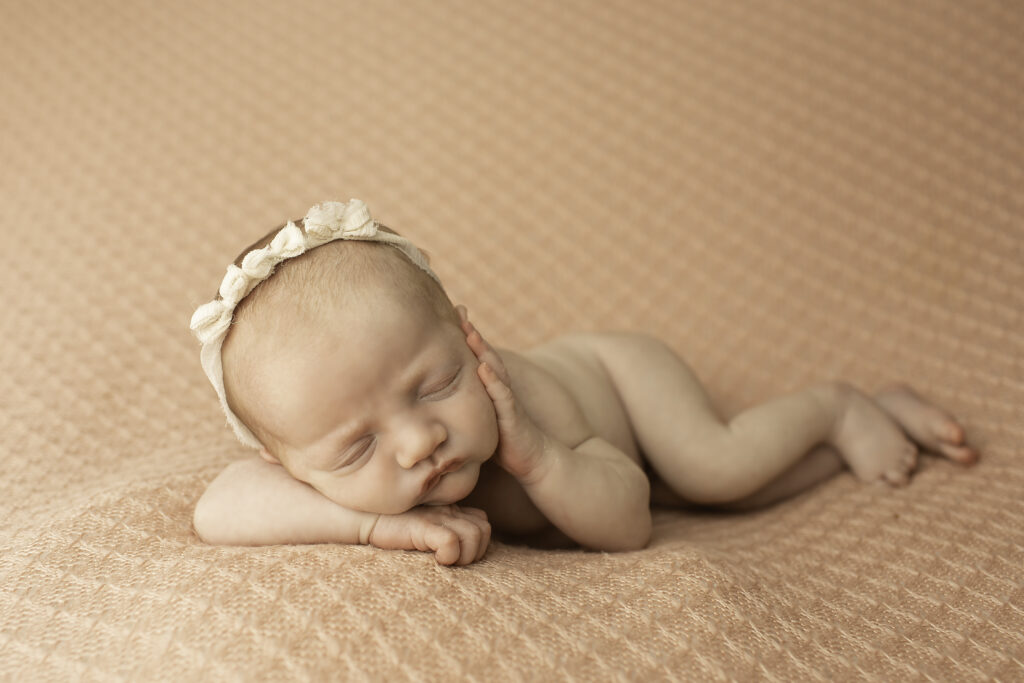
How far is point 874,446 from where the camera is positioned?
4.50 ft

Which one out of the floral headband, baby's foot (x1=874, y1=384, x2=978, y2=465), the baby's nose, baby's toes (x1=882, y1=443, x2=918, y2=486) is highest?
the floral headband

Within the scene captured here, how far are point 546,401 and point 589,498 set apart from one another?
0.16m

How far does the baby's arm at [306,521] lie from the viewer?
973 millimetres

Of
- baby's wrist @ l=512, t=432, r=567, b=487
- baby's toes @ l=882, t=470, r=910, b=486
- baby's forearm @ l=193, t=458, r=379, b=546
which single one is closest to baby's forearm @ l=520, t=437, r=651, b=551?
baby's wrist @ l=512, t=432, r=567, b=487

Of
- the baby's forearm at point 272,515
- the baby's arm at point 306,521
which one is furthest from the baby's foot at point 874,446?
the baby's forearm at point 272,515

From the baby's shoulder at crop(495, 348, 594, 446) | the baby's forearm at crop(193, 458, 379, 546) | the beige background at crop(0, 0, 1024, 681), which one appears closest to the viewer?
the beige background at crop(0, 0, 1024, 681)

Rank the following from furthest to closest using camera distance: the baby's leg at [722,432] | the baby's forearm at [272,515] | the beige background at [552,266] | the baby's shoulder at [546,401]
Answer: the baby's leg at [722,432] → the baby's shoulder at [546,401] → the baby's forearm at [272,515] → the beige background at [552,266]

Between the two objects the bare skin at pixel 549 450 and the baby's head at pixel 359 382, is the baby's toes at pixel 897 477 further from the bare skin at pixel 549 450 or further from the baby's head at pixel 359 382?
the baby's head at pixel 359 382

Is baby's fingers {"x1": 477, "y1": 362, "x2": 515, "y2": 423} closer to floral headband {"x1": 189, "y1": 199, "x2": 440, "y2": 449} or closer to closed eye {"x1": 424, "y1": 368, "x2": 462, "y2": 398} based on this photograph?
closed eye {"x1": 424, "y1": 368, "x2": 462, "y2": 398}

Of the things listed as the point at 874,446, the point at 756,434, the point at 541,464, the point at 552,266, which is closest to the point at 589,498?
the point at 541,464

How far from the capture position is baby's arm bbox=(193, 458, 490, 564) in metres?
0.97

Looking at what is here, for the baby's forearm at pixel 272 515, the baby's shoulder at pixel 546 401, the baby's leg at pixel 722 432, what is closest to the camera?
the baby's forearm at pixel 272 515

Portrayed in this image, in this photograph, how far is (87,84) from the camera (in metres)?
1.95

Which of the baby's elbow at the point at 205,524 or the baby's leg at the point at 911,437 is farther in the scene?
the baby's leg at the point at 911,437
